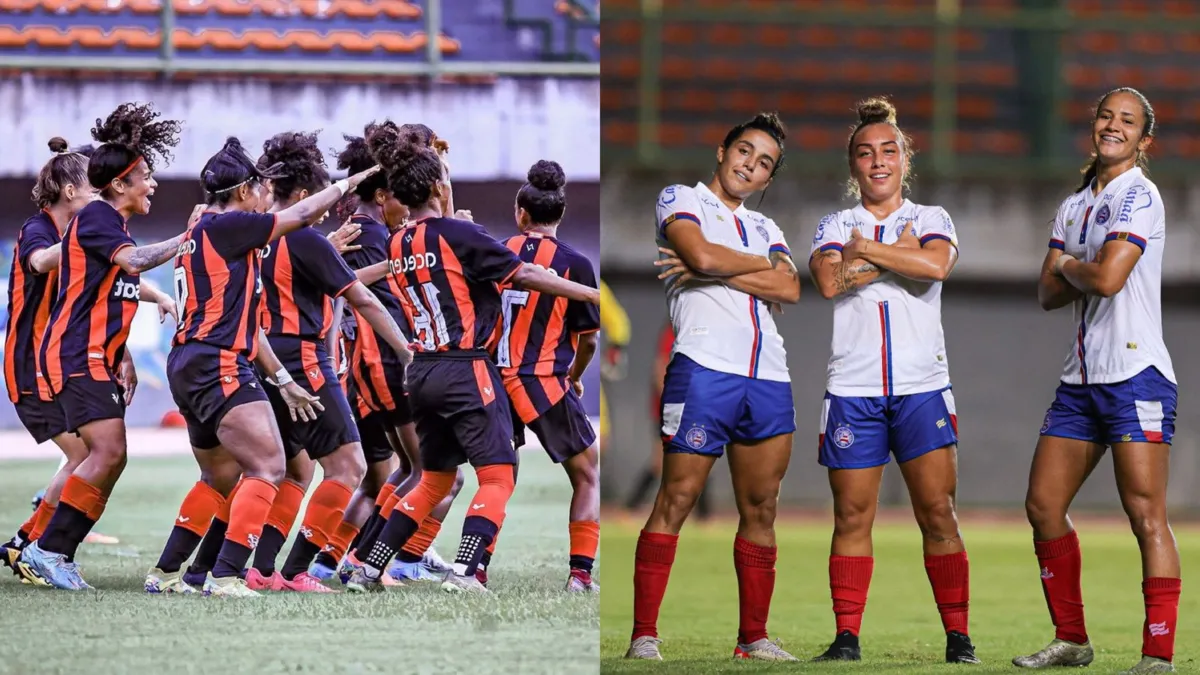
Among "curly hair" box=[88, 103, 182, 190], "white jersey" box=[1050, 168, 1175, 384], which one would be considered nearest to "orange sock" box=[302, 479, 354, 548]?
"curly hair" box=[88, 103, 182, 190]

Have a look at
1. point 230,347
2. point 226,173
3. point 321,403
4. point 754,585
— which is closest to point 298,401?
point 321,403

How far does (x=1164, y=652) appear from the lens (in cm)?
475

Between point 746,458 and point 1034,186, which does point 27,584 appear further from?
point 1034,186

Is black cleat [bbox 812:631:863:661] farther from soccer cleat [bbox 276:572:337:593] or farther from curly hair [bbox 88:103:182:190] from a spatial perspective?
curly hair [bbox 88:103:182:190]

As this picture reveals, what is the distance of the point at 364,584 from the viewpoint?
5363mm

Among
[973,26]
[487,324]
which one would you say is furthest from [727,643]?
[973,26]

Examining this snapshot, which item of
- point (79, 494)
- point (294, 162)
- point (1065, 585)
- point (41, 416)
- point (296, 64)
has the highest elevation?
point (296, 64)

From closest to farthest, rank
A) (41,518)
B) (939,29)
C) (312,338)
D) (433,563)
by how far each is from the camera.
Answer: (41,518)
(312,338)
(433,563)
(939,29)

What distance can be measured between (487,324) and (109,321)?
1.34m

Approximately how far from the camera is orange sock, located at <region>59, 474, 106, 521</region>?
17.8ft

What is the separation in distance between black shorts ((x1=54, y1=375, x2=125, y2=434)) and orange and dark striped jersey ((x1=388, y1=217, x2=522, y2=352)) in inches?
43.0

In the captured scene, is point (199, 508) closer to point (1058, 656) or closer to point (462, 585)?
point (462, 585)

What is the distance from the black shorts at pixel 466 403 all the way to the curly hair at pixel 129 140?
109 cm

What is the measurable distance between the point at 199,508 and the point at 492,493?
104cm
